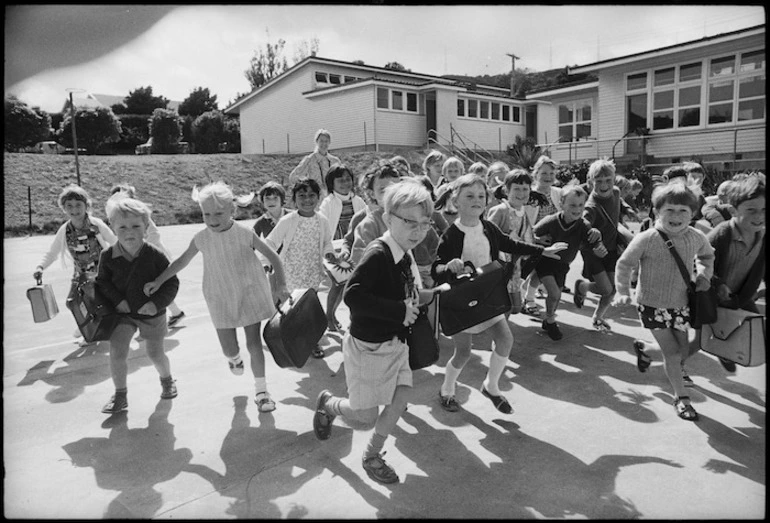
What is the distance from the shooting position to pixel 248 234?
13.1 feet

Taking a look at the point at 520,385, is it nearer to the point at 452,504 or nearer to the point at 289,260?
the point at 452,504

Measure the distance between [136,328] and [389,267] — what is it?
6.80 feet

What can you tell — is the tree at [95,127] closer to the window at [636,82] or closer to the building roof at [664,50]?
the building roof at [664,50]

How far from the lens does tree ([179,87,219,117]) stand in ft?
152

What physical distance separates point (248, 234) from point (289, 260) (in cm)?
90

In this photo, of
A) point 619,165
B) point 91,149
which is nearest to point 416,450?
point 619,165

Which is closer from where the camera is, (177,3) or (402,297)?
(177,3)

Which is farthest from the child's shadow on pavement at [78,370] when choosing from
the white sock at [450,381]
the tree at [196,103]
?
the tree at [196,103]

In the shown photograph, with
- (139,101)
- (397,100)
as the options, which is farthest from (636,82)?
(139,101)

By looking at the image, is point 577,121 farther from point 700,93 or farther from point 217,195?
point 217,195

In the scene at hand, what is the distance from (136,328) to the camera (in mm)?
3957

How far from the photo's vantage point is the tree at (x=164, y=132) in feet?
116

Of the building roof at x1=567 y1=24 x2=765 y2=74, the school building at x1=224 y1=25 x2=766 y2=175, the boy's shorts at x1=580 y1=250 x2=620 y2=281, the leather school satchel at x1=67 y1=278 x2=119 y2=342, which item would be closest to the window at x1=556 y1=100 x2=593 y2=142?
the school building at x1=224 y1=25 x2=766 y2=175

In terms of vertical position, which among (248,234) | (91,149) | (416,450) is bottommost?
(416,450)
